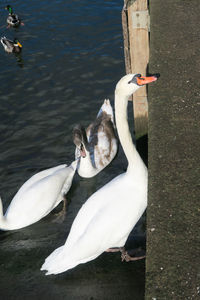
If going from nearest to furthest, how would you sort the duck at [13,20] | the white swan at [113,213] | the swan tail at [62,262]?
1. the white swan at [113,213]
2. the swan tail at [62,262]
3. the duck at [13,20]

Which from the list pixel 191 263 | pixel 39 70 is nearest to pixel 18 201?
pixel 191 263

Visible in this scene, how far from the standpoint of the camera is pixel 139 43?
20.2 ft

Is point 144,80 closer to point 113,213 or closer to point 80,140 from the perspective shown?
point 113,213

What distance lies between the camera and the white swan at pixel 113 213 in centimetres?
458

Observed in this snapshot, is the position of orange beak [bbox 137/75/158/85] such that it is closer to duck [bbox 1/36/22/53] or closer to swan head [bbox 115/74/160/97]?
swan head [bbox 115/74/160/97]

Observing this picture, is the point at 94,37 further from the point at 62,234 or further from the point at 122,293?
the point at 122,293

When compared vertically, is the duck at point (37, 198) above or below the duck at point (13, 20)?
below

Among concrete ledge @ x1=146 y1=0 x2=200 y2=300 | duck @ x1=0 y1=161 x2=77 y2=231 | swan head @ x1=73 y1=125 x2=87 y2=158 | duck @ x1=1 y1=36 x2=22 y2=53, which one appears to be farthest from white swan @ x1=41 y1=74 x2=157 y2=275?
duck @ x1=1 y1=36 x2=22 y2=53

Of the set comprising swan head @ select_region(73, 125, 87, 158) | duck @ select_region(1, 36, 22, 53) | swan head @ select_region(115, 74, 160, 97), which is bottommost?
swan head @ select_region(73, 125, 87, 158)

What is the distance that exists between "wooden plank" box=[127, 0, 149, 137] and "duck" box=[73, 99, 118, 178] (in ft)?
4.08

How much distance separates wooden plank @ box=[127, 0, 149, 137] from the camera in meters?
5.88

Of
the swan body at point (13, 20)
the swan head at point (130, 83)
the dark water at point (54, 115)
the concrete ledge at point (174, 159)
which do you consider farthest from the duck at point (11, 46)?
the swan head at point (130, 83)

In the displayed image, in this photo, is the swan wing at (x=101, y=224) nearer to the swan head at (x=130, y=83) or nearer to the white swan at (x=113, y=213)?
the white swan at (x=113, y=213)

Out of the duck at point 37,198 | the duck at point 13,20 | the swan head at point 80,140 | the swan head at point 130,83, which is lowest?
the duck at point 37,198
